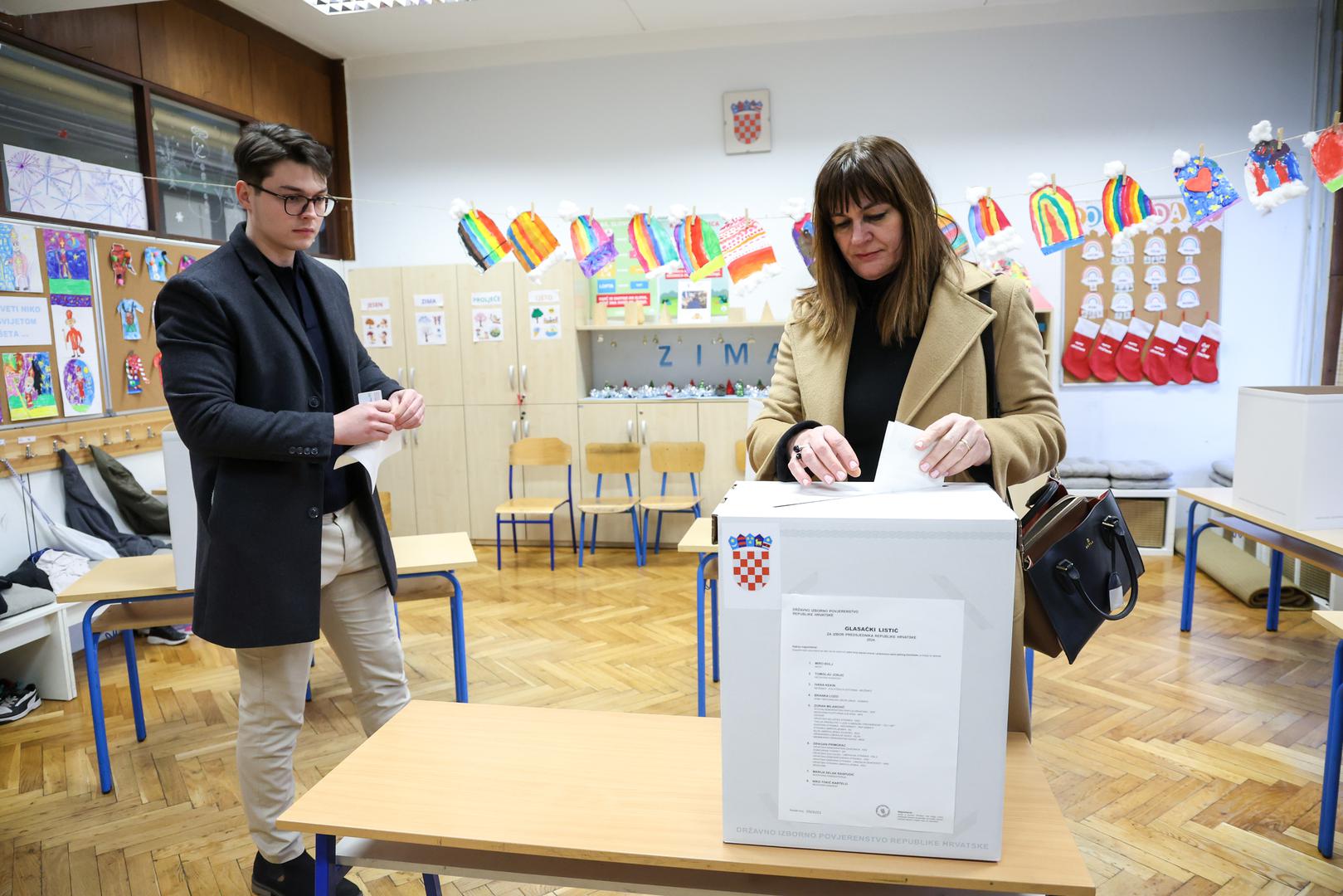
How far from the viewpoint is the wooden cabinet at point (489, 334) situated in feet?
18.7

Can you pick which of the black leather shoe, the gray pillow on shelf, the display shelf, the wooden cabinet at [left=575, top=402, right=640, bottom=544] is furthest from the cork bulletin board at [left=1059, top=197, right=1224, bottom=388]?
the black leather shoe

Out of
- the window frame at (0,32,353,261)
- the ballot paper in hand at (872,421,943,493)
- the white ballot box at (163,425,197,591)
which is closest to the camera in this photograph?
the ballot paper in hand at (872,421,943,493)

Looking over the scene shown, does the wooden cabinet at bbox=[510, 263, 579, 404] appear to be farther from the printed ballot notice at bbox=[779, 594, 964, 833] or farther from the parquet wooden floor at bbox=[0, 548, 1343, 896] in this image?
the printed ballot notice at bbox=[779, 594, 964, 833]

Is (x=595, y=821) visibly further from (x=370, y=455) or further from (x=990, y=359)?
(x=370, y=455)

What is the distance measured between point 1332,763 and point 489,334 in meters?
4.90

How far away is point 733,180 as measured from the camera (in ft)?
18.9

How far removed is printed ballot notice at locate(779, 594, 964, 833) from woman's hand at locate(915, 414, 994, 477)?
239 millimetres

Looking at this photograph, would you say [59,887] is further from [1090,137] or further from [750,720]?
[1090,137]

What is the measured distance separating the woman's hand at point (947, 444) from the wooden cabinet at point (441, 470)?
5103mm

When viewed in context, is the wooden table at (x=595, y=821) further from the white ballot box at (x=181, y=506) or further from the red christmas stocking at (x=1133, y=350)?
the red christmas stocking at (x=1133, y=350)

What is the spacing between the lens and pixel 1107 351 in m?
5.48

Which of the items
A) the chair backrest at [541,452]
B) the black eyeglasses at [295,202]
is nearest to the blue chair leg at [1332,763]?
the black eyeglasses at [295,202]

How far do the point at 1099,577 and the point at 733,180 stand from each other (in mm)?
4945

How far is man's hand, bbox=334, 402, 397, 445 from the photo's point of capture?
1793 mm
